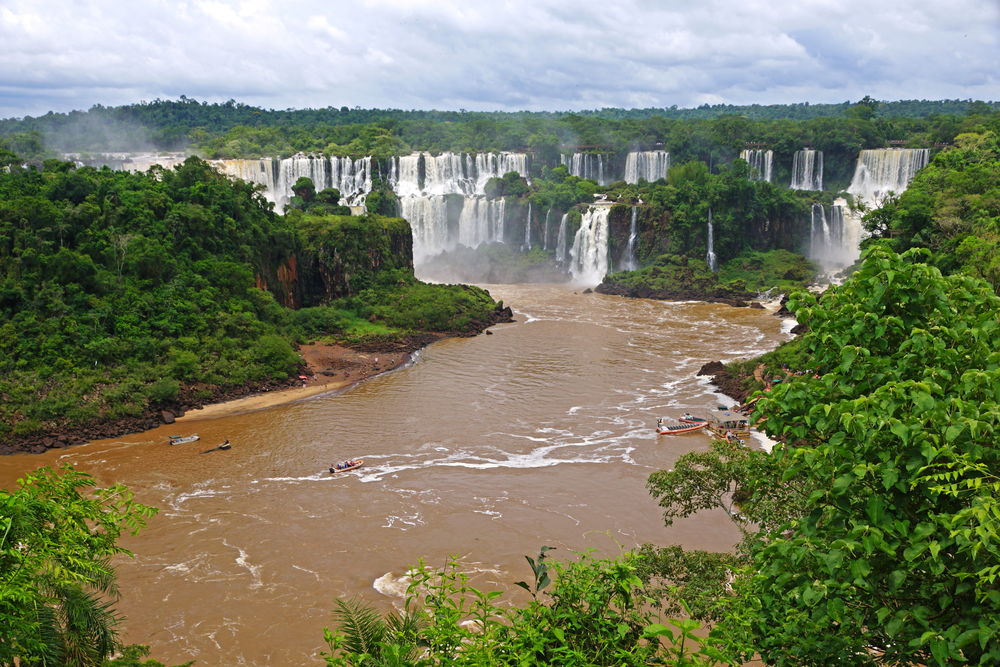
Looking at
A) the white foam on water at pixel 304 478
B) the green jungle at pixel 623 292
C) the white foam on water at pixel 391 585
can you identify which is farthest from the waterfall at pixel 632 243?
the white foam on water at pixel 391 585

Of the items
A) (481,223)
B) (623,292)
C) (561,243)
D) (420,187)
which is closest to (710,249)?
(623,292)

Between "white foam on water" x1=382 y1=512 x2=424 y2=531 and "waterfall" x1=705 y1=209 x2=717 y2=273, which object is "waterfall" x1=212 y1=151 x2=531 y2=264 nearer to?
"waterfall" x1=705 y1=209 x2=717 y2=273

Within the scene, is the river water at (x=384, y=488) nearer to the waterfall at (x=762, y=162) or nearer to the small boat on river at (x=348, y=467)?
the small boat on river at (x=348, y=467)

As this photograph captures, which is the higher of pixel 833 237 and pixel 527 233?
pixel 833 237

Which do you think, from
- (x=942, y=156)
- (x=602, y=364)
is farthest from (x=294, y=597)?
(x=942, y=156)

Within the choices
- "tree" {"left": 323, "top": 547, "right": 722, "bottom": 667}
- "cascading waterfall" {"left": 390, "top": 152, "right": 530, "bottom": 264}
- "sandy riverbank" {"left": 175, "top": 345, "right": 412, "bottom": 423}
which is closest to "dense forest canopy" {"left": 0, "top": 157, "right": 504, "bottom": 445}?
"sandy riverbank" {"left": 175, "top": 345, "right": 412, "bottom": 423}

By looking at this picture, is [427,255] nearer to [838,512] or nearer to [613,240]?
[613,240]

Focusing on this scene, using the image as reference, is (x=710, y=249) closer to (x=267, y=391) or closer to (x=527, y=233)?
(x=527, y=233)
